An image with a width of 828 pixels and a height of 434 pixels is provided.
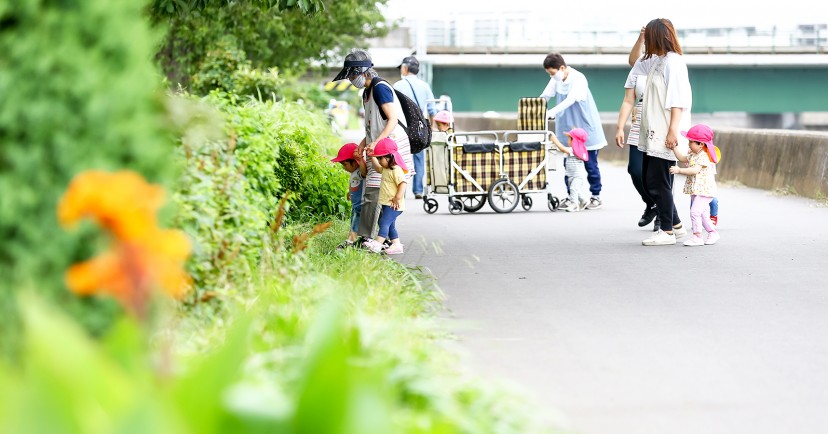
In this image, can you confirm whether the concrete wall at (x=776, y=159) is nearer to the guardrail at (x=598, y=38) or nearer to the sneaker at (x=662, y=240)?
the sneaker at (x=662, y=240)

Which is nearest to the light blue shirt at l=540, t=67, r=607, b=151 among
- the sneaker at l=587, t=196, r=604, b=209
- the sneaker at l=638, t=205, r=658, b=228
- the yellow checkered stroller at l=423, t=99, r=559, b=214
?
the yellow checkered stroller at l=423, t=99, r=559, b=214

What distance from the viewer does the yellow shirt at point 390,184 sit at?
11.4 m

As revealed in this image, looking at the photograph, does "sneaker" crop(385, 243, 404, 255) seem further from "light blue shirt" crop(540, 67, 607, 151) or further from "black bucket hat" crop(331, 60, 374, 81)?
"light blue shirt" crop(540, 67, 607, 151)

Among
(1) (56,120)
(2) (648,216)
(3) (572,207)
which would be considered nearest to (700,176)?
(2) (648,216)

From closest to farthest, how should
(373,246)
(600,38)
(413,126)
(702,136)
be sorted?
(373,246) < (413,126) < (702,136) < (600,38)

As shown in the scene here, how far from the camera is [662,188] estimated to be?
1211cm

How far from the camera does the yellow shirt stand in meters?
11.4

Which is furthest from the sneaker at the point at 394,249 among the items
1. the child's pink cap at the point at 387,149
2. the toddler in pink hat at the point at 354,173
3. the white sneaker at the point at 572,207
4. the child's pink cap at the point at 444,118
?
the child's pink cap at the point at 444,118

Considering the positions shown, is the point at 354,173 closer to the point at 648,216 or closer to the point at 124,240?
the point at 648,216

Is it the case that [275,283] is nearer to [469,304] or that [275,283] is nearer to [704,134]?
[469,304]

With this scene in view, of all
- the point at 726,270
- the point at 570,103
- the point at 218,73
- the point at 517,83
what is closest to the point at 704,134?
the point at 726,270

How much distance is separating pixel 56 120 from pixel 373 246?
24.5 ft

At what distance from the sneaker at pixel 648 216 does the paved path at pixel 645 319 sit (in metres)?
0.09

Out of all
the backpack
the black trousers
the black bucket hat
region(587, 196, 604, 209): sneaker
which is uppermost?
the black bucket hat
